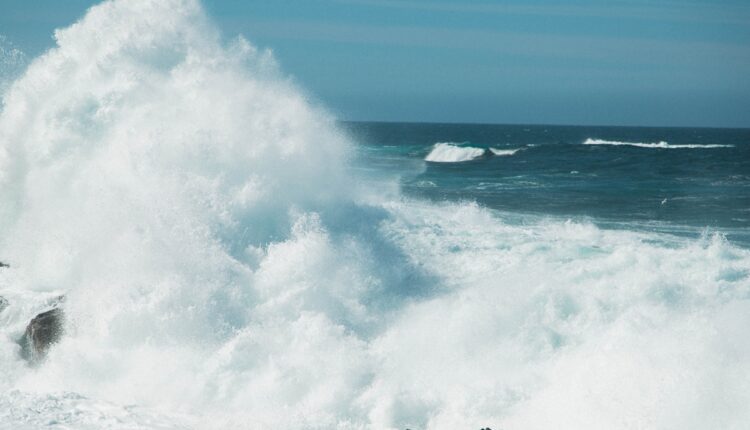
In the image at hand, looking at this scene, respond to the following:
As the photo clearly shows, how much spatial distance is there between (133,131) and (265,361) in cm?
565

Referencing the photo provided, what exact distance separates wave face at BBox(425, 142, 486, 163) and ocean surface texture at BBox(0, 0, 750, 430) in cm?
2578

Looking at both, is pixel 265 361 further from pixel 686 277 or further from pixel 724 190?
pixel 724 190

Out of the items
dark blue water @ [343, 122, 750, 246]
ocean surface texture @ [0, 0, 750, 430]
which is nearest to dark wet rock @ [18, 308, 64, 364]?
ocean surface texture @ [0, 0, 750, 430]

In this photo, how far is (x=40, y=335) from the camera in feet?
31.9

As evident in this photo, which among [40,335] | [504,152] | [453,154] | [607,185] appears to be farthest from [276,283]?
[504,152]

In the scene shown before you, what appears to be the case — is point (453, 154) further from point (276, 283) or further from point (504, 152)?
point (276, 283)

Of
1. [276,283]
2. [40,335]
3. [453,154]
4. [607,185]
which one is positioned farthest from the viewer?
[453,154]

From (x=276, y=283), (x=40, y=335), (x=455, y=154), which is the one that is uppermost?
(x=455, y=154)

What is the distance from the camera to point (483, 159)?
42812 mm

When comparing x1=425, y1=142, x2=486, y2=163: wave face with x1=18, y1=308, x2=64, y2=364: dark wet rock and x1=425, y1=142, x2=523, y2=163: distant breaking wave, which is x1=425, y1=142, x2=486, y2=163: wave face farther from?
x1=18, y1=308, x2=64, y2=364: dark wet rock

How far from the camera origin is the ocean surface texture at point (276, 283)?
8.21m

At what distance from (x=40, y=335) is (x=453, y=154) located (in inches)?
1393

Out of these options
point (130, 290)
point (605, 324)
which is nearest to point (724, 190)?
point (605, 324)

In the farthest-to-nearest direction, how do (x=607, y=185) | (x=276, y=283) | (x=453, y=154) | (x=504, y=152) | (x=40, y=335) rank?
(x=504, y=152) → (x=453, y=154) → (x=607, y=185) → (x=276, y=283) → (x=40, y=335)
